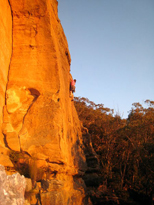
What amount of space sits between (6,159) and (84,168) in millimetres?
4656

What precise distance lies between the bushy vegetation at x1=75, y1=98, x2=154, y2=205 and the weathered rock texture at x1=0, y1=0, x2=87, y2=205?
265 cm

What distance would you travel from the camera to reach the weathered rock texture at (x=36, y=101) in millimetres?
6809

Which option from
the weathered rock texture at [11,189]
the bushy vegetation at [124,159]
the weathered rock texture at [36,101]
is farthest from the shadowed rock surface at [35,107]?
the bushy vegetation at [124,159]

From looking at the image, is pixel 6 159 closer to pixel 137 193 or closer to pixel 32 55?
pixel 32 55

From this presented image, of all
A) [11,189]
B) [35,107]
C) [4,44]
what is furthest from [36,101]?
[11,189]

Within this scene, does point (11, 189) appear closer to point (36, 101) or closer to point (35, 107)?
point (35, 107)

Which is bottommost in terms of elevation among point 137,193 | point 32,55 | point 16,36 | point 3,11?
point 137,193

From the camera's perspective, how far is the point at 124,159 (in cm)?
1277

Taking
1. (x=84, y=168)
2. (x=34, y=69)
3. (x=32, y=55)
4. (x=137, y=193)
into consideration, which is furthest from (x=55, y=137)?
(x=137, y=193)

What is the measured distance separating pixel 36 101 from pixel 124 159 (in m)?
6.86

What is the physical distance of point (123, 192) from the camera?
10.6 metres

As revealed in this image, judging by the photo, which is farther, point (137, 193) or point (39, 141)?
point (137, 193)

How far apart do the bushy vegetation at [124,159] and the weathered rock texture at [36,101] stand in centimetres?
265

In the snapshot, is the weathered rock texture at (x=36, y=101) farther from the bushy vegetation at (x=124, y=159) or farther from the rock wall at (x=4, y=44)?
the bushy vegetation at (x=124, y=159)
